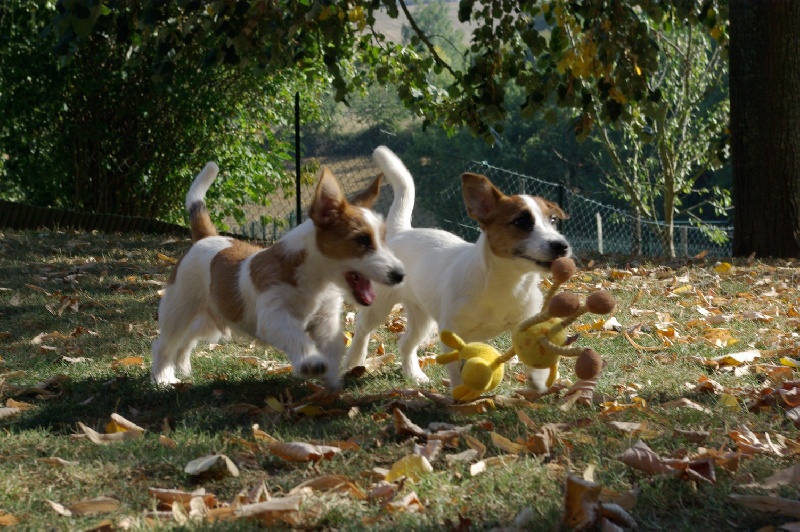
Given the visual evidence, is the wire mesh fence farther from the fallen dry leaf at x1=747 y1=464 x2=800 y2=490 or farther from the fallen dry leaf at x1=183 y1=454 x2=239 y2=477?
the fallen dry leaf at x1=747 y1=464 x2=800 y2=490

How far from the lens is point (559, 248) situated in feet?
12.1

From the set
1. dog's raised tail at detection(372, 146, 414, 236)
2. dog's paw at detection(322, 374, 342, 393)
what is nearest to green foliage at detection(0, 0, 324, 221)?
dog's raised tail at detection(372, 146, 414, 236)

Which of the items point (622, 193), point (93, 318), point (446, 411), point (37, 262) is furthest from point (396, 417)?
point (622, 193)

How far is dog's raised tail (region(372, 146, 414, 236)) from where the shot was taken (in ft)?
15.8

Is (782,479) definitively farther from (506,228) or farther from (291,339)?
(291,339)

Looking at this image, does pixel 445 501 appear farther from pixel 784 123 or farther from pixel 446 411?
pixel 784 123

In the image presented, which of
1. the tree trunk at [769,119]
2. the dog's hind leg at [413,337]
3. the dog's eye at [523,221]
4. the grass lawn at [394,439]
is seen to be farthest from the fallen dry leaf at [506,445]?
Result: the tree trunk at [769,119]

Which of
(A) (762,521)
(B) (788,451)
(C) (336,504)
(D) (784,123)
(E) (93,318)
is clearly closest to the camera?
(A) (762,521)

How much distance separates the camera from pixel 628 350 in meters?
4.90

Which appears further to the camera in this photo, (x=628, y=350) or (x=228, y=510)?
(x=628, y=350)

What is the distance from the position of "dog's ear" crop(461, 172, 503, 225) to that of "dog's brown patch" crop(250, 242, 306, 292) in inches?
30.4

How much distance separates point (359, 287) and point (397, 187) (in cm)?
107

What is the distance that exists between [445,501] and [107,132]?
10353 millimetres

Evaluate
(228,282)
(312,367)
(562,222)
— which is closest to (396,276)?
(312,367)
